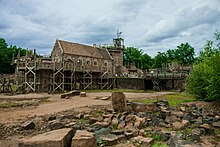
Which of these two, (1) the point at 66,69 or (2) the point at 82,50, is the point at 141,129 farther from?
(2) the point at 82,50

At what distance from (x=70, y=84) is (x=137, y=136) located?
31699 mm

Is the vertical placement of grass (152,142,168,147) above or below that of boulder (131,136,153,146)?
below

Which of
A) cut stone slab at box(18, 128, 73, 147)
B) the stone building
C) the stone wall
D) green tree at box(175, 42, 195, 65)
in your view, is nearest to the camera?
cut stone slab at box(18, 128, 73, 147)

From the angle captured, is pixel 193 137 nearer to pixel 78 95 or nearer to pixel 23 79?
pixel 78 95

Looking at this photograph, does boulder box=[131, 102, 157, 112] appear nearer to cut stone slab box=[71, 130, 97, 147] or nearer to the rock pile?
the rock pile

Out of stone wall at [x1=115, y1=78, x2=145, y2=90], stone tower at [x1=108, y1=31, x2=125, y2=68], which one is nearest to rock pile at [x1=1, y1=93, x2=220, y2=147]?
stone wall at [x1=115, y1=78, x2=145, y2=90]

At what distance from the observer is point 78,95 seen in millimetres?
28766

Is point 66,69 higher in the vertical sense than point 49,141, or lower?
higher

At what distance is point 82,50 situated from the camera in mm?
48594

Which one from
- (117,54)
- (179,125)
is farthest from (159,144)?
(117,54)

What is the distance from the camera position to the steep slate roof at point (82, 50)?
4462cm

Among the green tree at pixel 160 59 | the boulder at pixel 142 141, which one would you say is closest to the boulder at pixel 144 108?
the boulder at pixel 142 141

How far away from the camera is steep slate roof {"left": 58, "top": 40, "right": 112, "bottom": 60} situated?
1757 inches

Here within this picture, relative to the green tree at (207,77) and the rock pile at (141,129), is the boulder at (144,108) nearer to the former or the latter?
the rock pile at (141,129)
